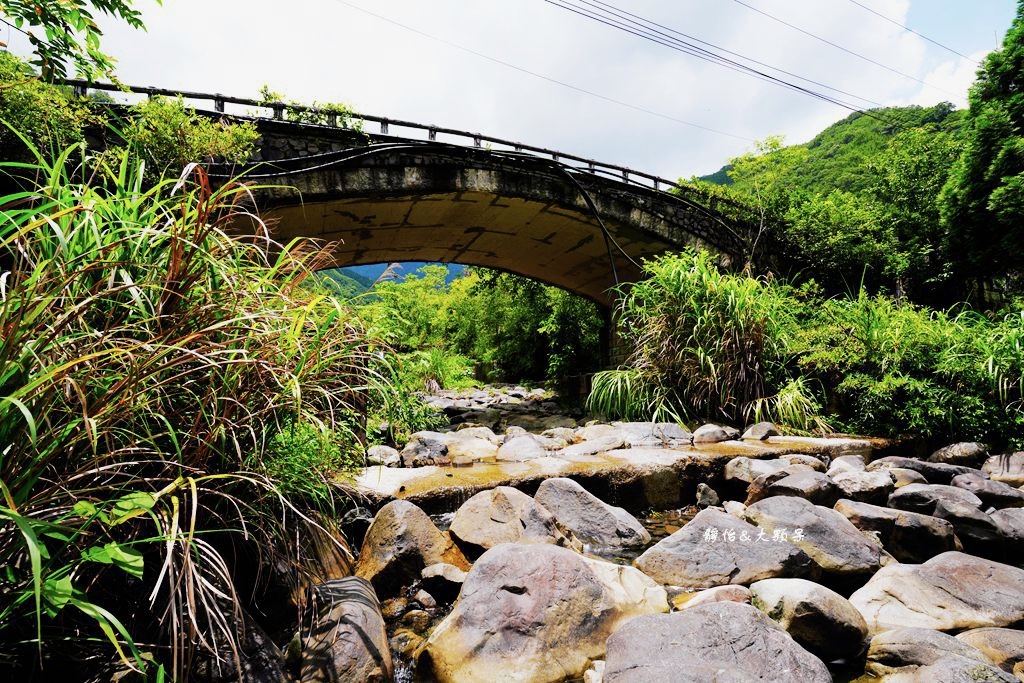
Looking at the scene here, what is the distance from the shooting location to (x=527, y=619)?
1662 mm

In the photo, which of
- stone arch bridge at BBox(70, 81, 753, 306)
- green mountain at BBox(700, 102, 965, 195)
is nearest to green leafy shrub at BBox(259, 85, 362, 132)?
stone arch bridge at BBox(70, 81, 753, 306)

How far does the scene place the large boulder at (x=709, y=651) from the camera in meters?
1.39

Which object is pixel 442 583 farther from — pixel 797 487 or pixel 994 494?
pixel 994 494

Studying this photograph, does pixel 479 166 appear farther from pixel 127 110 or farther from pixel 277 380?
pixel 277 380

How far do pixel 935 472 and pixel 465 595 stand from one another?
3671mm

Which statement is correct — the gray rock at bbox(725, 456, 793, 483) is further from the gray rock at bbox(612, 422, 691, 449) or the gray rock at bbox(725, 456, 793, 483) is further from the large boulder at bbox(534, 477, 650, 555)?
the large boulder at bbox(534, 477, 650, 555)

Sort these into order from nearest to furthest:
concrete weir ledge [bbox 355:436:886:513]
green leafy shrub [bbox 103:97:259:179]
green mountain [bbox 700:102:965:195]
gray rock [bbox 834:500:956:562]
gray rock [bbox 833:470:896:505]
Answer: gray rock [bbox 834:500:956:562]
concrete weir ledge [bbox 355:436:886:513]
gray rock [bbox 833:470:896:505]
green leafy shrub [bbox 103:97:259:179]
green mountain [bbox 700:102:965:195]

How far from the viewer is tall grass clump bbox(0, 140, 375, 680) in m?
1.12

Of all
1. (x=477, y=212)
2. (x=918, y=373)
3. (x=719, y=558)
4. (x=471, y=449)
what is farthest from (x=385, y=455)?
(x=477, y=212)

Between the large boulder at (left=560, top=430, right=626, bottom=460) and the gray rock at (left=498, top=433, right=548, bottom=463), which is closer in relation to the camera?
the gray rock at (left=498, top=433, right=548, bottom=463)

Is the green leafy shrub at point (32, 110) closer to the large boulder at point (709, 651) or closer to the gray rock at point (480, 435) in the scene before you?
the gray rock at point (480, 435)

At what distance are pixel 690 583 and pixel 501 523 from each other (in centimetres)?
87

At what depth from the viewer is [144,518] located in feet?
4.49

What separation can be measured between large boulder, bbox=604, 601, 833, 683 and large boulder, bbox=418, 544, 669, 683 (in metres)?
0.14
